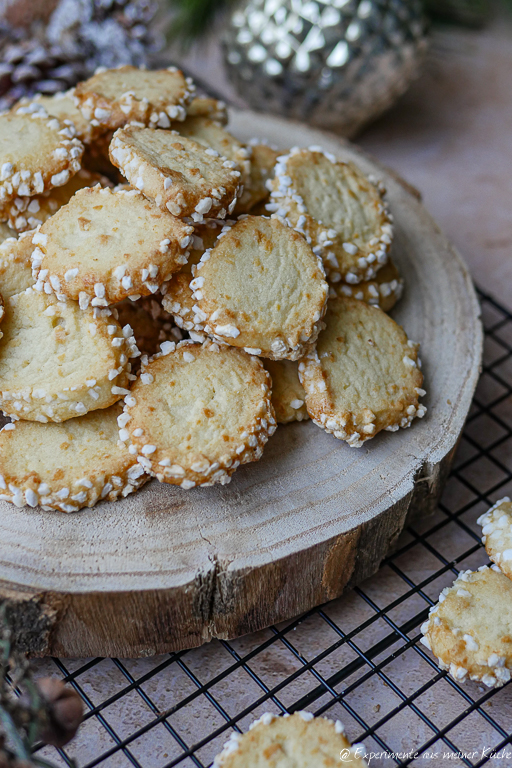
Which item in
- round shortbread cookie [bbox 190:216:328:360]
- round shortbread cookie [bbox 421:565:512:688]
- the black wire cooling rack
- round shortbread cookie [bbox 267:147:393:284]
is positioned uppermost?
round shortbread cookie [bbox 267:147:393:284]

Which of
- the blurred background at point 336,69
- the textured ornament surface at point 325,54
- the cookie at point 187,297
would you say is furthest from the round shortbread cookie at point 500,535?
the textured ornament surface at point 325,54

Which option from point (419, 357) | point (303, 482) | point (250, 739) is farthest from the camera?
point (419, 357)

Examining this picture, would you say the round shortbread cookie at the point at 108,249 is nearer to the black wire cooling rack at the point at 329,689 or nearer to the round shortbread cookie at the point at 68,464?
the round shortbread cookie at the point at 68,464

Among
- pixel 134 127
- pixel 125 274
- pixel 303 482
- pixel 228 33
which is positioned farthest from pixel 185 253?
pixel 228 33

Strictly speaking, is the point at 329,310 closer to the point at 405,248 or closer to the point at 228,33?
the point at 405,248

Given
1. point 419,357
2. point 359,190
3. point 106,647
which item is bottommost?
point 106,647

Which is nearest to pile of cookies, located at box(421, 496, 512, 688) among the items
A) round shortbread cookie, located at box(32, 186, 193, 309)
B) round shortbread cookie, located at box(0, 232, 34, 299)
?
round shortbread cookie, located at box(32, 186, 193, 309)

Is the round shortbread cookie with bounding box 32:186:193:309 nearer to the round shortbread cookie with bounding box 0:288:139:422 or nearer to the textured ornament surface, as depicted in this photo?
the round shortbread cookie with bounding box 0:288:139:422
